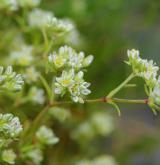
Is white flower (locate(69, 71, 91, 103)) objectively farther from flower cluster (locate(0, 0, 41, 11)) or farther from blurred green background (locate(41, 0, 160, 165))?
blurred green background (locate(41, 0, 160, 165))

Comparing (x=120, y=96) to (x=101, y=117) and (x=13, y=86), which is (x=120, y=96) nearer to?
(x=101, y=117)

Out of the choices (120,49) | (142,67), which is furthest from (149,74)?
(120,49)

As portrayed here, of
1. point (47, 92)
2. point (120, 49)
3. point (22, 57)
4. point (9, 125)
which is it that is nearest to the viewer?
point (9, 125)

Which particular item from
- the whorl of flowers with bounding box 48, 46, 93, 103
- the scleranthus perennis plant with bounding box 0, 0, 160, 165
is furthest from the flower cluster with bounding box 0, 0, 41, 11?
the whorl of flowers with bounding box 48, 46, 93, 103

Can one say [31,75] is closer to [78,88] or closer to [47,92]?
[47,92]

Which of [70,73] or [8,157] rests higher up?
[70,73]

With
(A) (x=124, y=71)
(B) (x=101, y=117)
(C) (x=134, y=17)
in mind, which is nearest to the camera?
(B) (x=101, y=117)

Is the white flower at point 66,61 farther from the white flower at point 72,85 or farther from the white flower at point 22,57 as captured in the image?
the white flower at point 22,57

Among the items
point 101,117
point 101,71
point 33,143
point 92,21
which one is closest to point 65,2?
point 92,21
